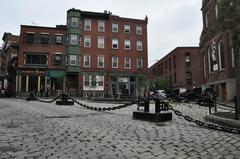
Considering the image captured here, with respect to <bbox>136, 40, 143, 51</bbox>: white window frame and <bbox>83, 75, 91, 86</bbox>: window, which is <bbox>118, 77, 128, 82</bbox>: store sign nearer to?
<bbox>83, 75, 91, 86</bbox>: window

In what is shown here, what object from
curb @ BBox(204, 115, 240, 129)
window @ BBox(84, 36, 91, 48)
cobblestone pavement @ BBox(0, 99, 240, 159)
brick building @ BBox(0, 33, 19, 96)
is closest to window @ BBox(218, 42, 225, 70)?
curb @ BBox(204, 115, 240, 129)

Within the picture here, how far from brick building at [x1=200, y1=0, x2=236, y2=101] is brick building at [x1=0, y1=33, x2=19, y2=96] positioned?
31.9 m

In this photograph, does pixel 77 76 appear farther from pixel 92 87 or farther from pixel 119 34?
pixel 119 34

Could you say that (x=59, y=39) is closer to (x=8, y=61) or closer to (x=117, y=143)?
(x=8, y=61)

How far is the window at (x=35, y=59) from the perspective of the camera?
38.6 metres

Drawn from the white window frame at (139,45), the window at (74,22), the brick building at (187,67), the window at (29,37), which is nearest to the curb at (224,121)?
the window at (74,22)

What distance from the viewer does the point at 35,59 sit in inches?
1532

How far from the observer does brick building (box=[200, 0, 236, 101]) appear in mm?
25016

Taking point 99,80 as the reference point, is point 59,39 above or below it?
above

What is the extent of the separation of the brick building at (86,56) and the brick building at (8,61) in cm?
594

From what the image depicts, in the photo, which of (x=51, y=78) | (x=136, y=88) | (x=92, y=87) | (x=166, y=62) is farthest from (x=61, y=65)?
(x=166, y=62)

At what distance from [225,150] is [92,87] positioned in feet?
118

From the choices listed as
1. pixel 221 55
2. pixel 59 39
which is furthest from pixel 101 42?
pixel 221 55

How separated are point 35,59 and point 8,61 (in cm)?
1477
